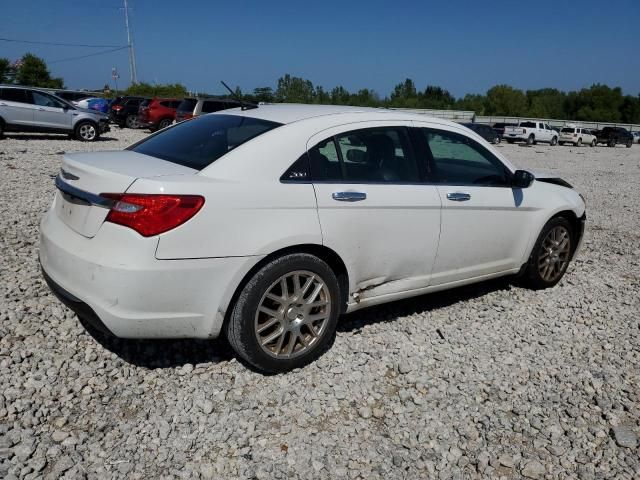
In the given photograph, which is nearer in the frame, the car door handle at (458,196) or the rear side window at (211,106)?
the car door handle at (458,196)

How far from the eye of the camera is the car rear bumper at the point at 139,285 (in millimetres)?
2820

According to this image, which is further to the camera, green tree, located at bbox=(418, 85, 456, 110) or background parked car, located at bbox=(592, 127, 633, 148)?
green tree, located at bbox=(418, 85, 456, 110)

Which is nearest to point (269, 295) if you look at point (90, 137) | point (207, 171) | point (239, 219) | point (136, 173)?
point (239, 219)

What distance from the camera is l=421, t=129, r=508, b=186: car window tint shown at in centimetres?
414

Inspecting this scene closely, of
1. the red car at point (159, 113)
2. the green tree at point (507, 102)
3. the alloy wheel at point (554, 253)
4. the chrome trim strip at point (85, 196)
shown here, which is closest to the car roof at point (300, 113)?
the chrome trim strip at point (85, 196)

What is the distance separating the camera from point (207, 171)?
3117mm

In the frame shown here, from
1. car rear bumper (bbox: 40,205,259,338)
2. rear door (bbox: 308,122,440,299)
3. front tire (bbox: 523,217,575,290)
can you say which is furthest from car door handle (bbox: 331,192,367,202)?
front tire (bbox: 523,217,575,290)

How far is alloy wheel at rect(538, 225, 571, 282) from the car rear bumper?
3121 millimetres

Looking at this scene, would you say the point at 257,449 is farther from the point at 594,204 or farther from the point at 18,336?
the point at 594,204

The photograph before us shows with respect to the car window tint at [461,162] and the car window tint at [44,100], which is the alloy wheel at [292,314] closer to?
the car window tint at [461,162]

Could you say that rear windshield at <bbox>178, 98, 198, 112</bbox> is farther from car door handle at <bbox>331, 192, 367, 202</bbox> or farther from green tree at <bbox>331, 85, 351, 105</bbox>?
green tree at <bbox>331, 85, 351, 105</bbox>

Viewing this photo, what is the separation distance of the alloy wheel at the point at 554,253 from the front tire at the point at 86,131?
1651 cm

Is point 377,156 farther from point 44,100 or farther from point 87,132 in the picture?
point 44,100

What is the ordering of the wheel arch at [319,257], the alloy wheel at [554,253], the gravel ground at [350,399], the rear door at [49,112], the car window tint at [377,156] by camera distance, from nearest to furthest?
1. the gravel ground at [350,399]
2. the wheel arch at [319,257]
3. the car window tint at [377,156]
4. the alloy wheel at [554,253]
5. the rear door at [49,112]
